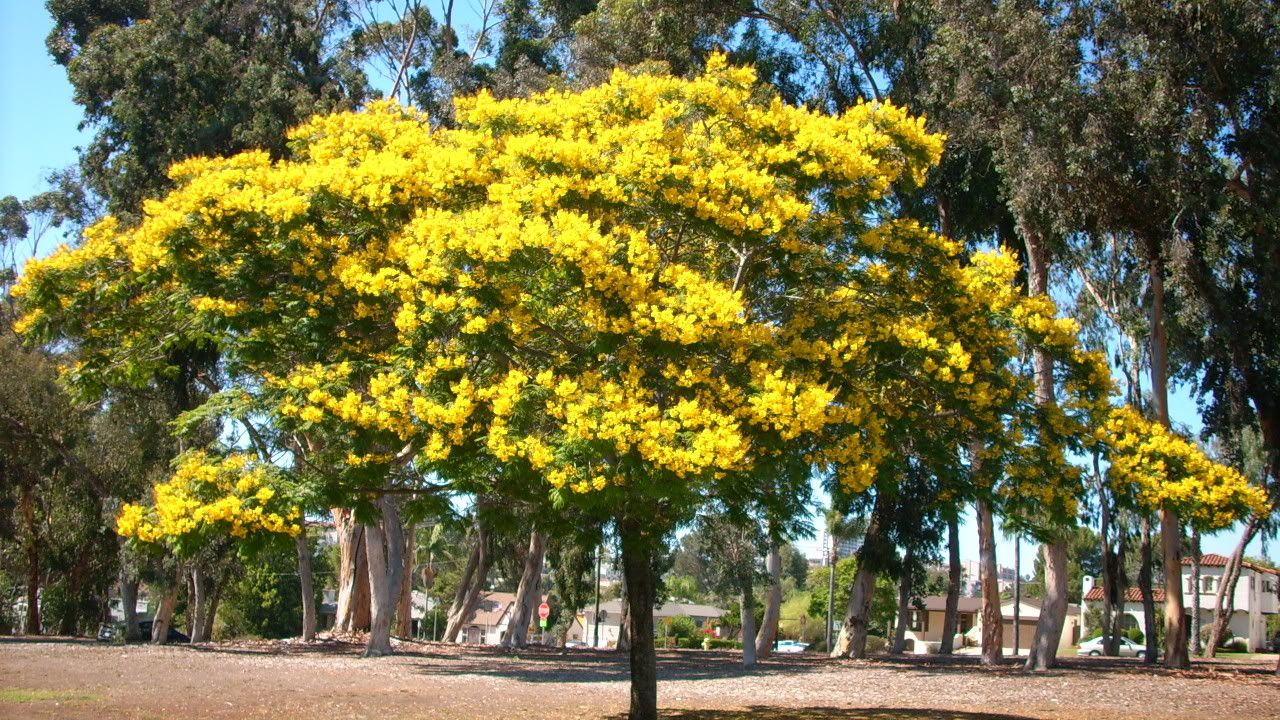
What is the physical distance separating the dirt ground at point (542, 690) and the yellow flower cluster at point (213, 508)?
321 cm

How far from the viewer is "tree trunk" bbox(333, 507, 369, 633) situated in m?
32.8

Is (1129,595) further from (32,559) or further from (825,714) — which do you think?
(825,714)

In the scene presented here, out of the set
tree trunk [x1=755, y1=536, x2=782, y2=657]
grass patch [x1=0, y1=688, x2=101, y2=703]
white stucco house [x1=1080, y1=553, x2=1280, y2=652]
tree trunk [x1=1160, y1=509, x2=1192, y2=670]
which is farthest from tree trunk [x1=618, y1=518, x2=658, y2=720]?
white stucco house [x1=1080, y1=553, x2=1280, y2=652]

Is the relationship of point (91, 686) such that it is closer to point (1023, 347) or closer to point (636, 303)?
point (636, 303)

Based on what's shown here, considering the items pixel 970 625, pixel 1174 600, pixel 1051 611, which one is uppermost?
pixel 1174 600

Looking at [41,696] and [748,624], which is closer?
[41,696]

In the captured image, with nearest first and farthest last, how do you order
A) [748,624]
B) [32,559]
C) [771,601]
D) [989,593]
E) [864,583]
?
[748,624], [989,593], [771,601], [864,583], [32,559]

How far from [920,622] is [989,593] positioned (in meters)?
50.2

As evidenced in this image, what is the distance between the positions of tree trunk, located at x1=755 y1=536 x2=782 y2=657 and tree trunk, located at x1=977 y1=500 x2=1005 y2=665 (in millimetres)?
4749

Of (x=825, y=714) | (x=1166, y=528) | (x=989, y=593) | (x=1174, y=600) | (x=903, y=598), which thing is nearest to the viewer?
(x=825, y=714)

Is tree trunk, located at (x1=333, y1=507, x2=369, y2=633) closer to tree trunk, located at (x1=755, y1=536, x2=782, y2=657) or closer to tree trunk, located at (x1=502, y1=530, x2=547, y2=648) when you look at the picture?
tree trunk, located at (x1=502, y1=530, x2=547, y2=648)

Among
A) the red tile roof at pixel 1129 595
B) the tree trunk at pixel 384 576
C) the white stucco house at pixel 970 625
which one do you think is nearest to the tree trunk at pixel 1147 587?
Result: the tree trunk at pixel 384 576

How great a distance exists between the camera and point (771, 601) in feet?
92.4

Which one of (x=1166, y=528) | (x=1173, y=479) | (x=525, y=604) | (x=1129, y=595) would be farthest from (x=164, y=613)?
(x=1129, y=595)
